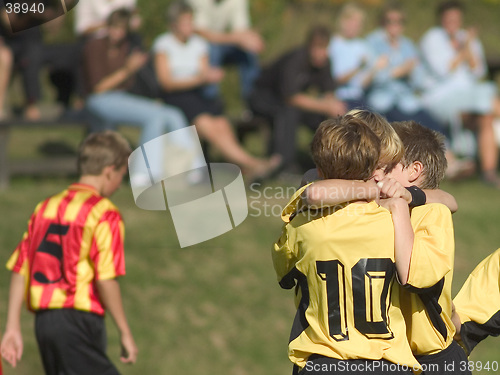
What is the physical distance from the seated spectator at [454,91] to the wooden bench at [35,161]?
12.2 ft

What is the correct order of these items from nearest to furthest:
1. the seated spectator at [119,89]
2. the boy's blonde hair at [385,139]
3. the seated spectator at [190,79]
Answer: the boy's blonde hair at [385,139] < the seated spectator at [119,89] < the seated spectator at [190,79]

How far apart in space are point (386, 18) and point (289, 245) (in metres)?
6.07

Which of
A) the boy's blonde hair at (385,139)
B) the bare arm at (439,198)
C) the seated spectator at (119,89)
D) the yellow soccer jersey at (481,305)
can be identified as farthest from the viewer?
the seated spectator at (119,89)

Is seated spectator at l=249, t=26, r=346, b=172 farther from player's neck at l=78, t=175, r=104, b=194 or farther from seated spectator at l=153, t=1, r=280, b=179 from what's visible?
player's neck at l=78, t=175, r=104, b=194

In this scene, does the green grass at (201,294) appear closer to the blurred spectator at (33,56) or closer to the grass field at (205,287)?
the grass field at (205,287)

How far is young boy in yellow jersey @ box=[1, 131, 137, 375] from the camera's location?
3.91 m

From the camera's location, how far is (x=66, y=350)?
397 centimetres

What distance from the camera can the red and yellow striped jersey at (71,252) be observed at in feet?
12.8

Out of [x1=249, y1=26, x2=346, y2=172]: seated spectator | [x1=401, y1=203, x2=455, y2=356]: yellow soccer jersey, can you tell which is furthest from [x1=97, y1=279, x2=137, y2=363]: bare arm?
[x1=249, y1=26, x2=346, y2=172]: seated spectator

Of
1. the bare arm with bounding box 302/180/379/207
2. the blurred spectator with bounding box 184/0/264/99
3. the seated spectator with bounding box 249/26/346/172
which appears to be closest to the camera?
the bare arm with bounding box 302/180/379/207

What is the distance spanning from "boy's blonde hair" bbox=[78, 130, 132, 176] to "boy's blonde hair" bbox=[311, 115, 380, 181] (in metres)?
1.45

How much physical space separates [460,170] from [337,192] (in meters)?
6.23

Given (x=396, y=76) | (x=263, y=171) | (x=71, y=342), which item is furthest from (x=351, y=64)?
(x=71, y=342)

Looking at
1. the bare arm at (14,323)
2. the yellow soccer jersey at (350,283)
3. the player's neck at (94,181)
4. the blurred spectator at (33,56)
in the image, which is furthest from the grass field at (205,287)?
the yellow soccer jersey at (350,283)
